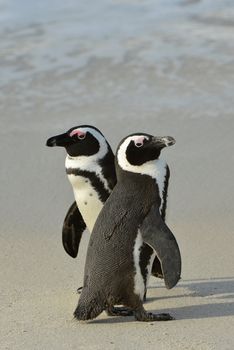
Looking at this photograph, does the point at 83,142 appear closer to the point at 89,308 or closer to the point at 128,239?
the point at 128,239

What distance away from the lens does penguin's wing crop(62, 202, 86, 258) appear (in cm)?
507

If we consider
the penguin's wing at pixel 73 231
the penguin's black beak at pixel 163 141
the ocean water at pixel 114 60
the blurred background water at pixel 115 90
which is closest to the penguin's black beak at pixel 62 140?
the penguin's wing at pixel 73 231

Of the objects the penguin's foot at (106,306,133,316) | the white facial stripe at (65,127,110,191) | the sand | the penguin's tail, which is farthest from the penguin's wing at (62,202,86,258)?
the penguin's tail

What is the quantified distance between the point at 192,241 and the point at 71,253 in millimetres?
714

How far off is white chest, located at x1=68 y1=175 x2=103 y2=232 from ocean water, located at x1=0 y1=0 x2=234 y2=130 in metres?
2.55

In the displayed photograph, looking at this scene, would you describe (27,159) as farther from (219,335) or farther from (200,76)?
(219,335)

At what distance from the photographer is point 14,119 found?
303 inches

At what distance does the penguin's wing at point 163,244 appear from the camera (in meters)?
4.22

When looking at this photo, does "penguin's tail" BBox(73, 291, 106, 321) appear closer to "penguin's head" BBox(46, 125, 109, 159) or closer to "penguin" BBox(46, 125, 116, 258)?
"penguin" BBox(46, 125, 116, 258)

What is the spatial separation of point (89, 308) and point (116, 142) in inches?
109

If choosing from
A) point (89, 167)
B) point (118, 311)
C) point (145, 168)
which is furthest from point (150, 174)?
point (118, 311)

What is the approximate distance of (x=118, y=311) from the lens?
Result: 457 cm

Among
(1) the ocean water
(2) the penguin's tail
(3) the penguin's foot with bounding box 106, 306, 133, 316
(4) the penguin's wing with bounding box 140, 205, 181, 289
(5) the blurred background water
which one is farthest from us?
(1) the ocean water

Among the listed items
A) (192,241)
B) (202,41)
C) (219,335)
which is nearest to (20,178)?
(192,241)
